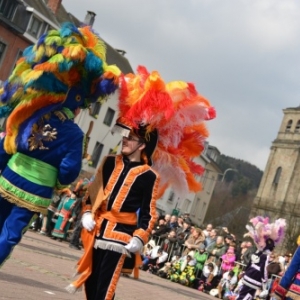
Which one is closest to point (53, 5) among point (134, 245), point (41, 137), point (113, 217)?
point (41, 137)

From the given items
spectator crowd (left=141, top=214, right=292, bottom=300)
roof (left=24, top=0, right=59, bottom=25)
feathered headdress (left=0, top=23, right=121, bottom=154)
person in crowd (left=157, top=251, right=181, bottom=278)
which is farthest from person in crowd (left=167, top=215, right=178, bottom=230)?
roof (left=24, top=0, right=59, bottom=25)

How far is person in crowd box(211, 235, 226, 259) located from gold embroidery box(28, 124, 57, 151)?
12314 millimetres

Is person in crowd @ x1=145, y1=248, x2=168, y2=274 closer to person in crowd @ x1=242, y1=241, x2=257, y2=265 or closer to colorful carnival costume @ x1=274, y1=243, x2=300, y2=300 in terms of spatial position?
person in crowd @ x1=242, y1=241, x2=257, y2=265

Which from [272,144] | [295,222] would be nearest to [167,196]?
[295,222]

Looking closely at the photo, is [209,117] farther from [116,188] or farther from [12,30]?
[12,30]

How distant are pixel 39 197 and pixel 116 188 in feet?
2.16

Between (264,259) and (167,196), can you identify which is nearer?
(264,259)

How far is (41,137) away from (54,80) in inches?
19.4

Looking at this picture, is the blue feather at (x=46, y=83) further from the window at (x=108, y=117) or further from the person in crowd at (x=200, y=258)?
the window at (x=108, y=117)

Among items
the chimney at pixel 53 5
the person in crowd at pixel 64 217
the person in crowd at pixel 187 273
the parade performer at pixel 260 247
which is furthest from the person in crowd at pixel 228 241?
the chimney at pixel 53 5

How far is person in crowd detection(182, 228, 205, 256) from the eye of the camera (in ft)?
60.8

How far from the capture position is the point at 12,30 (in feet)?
135

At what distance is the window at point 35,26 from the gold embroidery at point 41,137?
3757cm

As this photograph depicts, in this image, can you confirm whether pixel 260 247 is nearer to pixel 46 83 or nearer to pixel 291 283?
pixel 291 283
